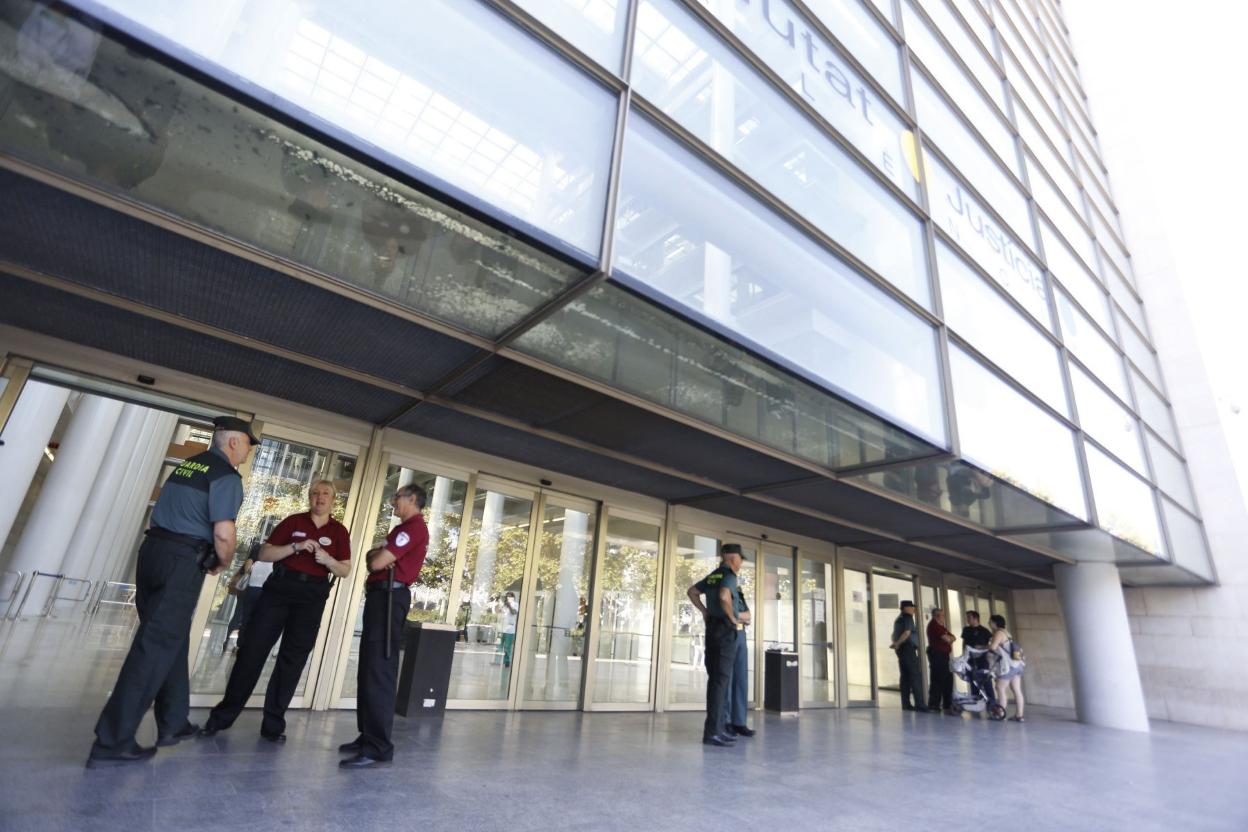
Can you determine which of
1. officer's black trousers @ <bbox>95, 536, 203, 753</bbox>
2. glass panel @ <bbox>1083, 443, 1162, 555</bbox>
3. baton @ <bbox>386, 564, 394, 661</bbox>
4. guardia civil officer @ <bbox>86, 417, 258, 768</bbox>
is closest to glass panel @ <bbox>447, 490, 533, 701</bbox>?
baton @ <bbox>386, 564, 394, 661</bbox>

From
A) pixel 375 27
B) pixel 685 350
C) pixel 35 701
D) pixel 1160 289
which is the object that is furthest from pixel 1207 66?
pixel 35 701

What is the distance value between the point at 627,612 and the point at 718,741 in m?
2.72

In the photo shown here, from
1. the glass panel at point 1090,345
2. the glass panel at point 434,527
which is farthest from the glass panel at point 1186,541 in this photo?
the glass panel at point 434,527

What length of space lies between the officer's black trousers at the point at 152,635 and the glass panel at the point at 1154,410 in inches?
602

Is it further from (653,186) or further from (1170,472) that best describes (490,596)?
(1170,472)

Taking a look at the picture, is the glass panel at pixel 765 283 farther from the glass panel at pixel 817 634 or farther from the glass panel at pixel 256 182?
the glass panel at pixel 817 634

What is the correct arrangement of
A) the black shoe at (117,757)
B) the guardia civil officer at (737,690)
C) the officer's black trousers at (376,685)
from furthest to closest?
the guardia civil officer at (737,690), the officer's black trousers at (376,685), the black shoe at (117,757)

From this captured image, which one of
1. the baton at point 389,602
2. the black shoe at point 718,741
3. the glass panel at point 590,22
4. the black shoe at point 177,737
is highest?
the glass panel at point 590,22

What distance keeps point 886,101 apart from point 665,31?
3918 millimetres

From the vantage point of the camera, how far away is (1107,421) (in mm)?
10133

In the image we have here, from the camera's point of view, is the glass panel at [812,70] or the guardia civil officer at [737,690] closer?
the glass panel at [812,70]

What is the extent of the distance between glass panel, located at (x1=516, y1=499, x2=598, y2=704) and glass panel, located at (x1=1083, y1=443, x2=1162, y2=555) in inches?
283

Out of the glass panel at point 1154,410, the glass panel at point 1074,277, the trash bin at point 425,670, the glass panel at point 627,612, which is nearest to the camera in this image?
the trash bin at point 425,670

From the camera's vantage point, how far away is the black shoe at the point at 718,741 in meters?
5.69
